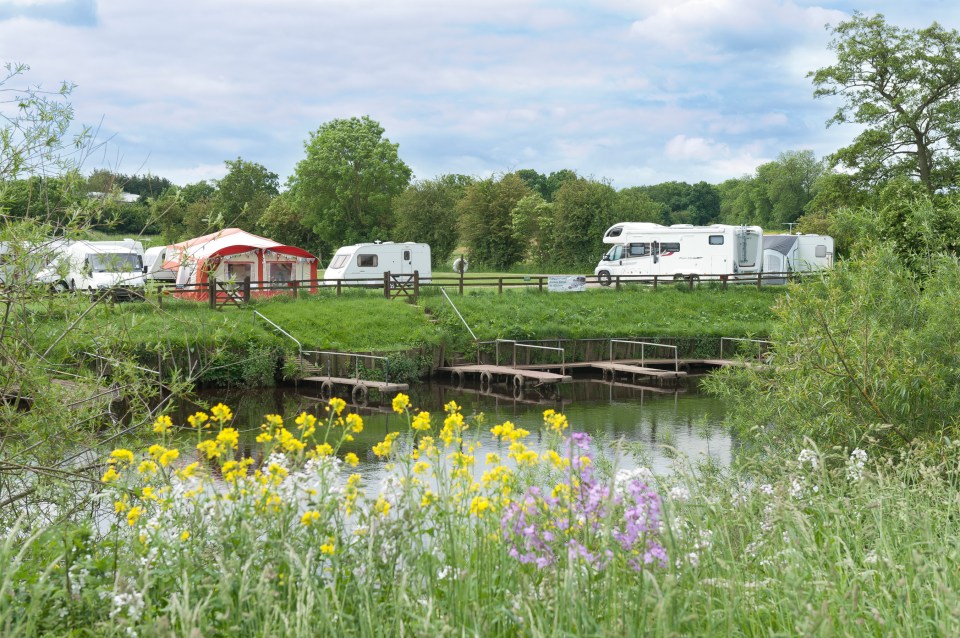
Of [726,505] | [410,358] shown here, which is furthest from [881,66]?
[726,505]

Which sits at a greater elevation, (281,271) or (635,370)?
(281,271)

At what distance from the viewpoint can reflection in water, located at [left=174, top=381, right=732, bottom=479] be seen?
16500 millimetres

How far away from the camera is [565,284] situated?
31.8 meters

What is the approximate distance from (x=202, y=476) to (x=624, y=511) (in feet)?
5.94

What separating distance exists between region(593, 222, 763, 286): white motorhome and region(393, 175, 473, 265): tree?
15749 mm

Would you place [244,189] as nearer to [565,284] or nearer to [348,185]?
[348,185]

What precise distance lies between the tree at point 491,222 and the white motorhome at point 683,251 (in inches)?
566

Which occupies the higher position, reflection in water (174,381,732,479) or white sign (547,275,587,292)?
white sign (547,275,587,292)

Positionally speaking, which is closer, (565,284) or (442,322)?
(442,322)

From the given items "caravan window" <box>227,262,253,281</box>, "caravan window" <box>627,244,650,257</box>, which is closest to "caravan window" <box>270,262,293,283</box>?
"caravan window" <box>227,262,253,281</box>

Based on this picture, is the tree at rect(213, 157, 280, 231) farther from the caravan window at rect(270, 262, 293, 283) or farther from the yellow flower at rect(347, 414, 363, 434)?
the yellow flower at rect(347, 414, 363, 434)

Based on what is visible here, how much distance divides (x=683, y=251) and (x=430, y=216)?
61.8ft

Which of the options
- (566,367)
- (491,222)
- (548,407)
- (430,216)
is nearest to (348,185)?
(430,216)

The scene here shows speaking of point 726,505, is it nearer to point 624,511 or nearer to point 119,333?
point 624,511
